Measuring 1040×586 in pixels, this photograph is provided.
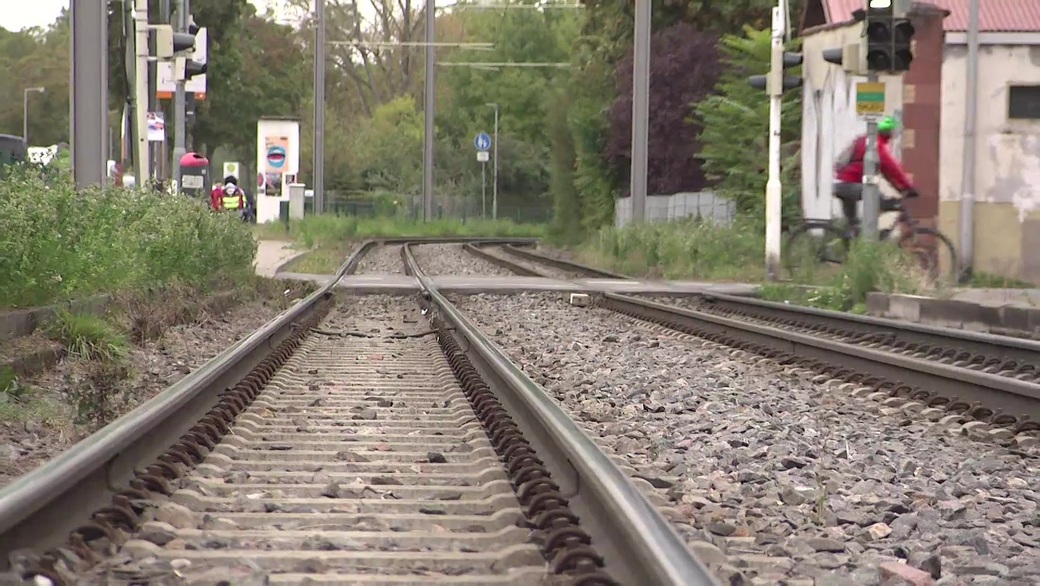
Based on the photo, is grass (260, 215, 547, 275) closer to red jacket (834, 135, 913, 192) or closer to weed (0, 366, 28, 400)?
red jacket (834, 135, 913, 192)

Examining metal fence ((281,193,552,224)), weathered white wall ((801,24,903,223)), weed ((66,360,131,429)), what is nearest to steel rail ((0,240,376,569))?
weed ((66,360,131,429))

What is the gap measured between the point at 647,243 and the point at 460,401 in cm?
2050

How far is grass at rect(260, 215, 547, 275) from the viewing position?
101 feet

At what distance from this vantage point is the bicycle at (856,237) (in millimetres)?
20500

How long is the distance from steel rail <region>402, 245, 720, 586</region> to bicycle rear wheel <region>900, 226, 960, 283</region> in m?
13.4

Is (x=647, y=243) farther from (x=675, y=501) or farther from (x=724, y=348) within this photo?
(x=675, y=501)

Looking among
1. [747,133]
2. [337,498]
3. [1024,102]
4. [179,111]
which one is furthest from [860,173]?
[337,498]

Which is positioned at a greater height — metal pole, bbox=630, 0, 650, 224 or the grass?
metal pole, bbox=630, 0, 650, 224

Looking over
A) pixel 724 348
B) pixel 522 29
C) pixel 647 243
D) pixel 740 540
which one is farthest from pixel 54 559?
pixel 522 29

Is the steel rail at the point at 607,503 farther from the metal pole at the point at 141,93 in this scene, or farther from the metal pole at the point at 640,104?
the metal pole at the point at 640,104

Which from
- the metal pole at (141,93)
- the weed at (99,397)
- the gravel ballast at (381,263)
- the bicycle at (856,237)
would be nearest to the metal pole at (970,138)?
the bicycle at (856,237)

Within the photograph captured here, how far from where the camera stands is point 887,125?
20.4 meters

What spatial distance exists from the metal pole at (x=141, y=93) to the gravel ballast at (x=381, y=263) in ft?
14.6

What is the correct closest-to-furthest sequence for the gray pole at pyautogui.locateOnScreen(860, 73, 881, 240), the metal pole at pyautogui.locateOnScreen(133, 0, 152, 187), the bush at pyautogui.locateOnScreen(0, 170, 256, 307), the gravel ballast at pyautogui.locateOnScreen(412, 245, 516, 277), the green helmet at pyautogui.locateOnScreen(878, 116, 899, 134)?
the bush at pyautogui.locateOnScreen(0, 170, 256, 307), the gray pole at pyautogui.locateOnScreen(860, 73, 881, 240), the green helmet at pyautogui.locateOnScreen(878, 116, 899, 134), the metal pole at pyautogui.locateOnScreen(133, 0, 152, 187), the gravel ballast at pyautogui.locateOnScreen(412, 245, 516, 277)
